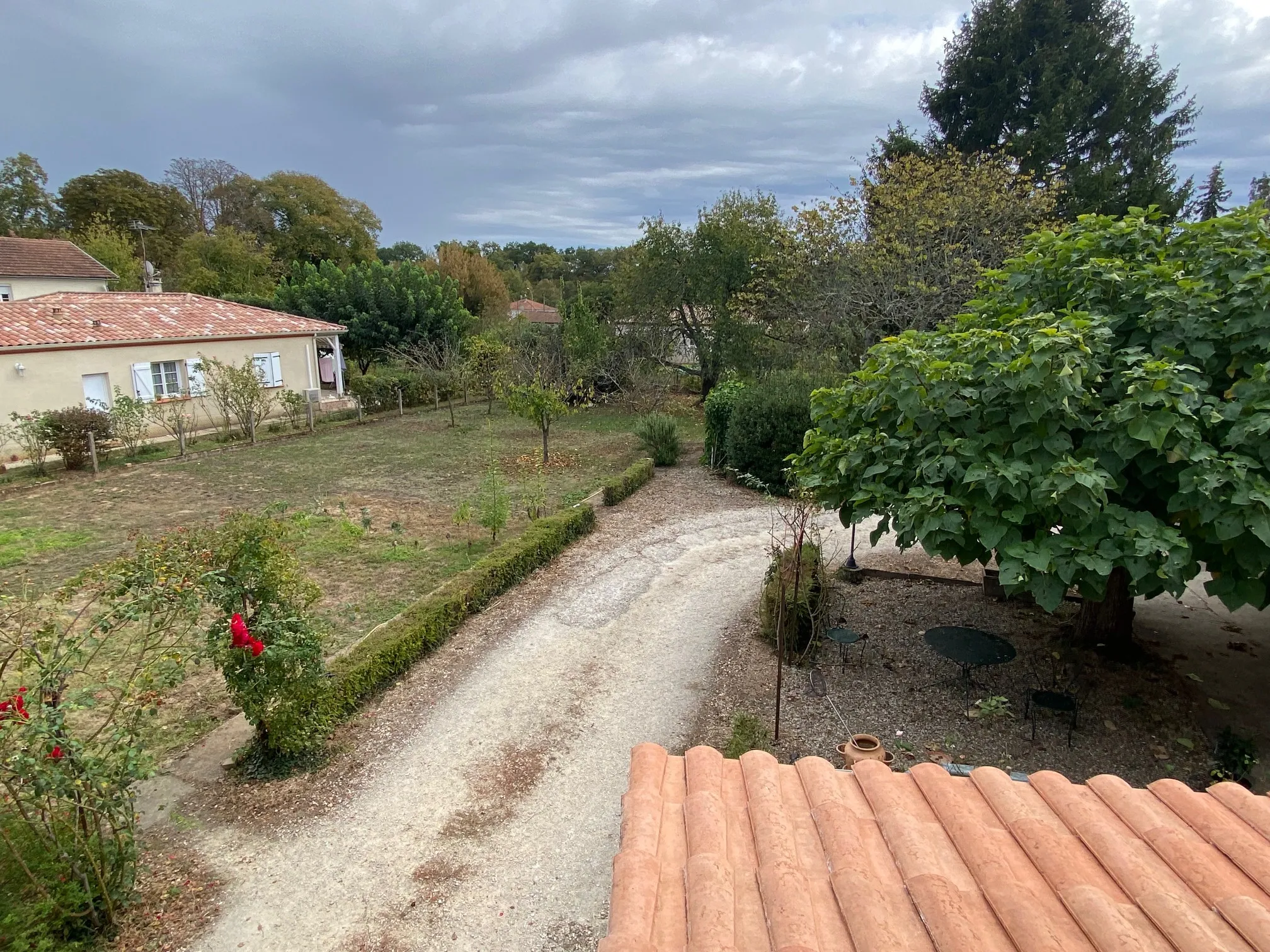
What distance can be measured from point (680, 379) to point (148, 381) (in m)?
17.3

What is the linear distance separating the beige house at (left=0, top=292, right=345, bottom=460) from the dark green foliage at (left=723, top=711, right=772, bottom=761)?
19800 mm

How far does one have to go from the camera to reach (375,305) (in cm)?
2872

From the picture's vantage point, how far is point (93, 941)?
4.29 m

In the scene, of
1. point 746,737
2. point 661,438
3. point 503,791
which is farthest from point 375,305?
point 746,737

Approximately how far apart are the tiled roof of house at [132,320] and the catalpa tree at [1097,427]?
68.5 feet

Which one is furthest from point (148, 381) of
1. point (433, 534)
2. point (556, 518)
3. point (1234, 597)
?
point (1234, 597)

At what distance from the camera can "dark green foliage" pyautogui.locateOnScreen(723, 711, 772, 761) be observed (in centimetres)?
616

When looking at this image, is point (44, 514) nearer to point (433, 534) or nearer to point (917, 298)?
point (433, 534)

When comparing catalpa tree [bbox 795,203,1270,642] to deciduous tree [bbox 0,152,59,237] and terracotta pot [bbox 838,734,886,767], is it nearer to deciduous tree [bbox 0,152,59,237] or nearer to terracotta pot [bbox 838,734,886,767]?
terracotta pot [bbox 838,734,886,767]

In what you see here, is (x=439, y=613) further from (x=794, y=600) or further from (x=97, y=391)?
(x=97, y=391)

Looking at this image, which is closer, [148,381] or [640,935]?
[640,935]

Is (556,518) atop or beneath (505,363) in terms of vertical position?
beneath

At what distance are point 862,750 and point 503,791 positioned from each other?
301 cm

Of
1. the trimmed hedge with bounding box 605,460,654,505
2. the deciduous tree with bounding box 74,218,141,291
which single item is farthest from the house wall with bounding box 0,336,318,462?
the deciduous tree with bounding box 74,218,141,291
